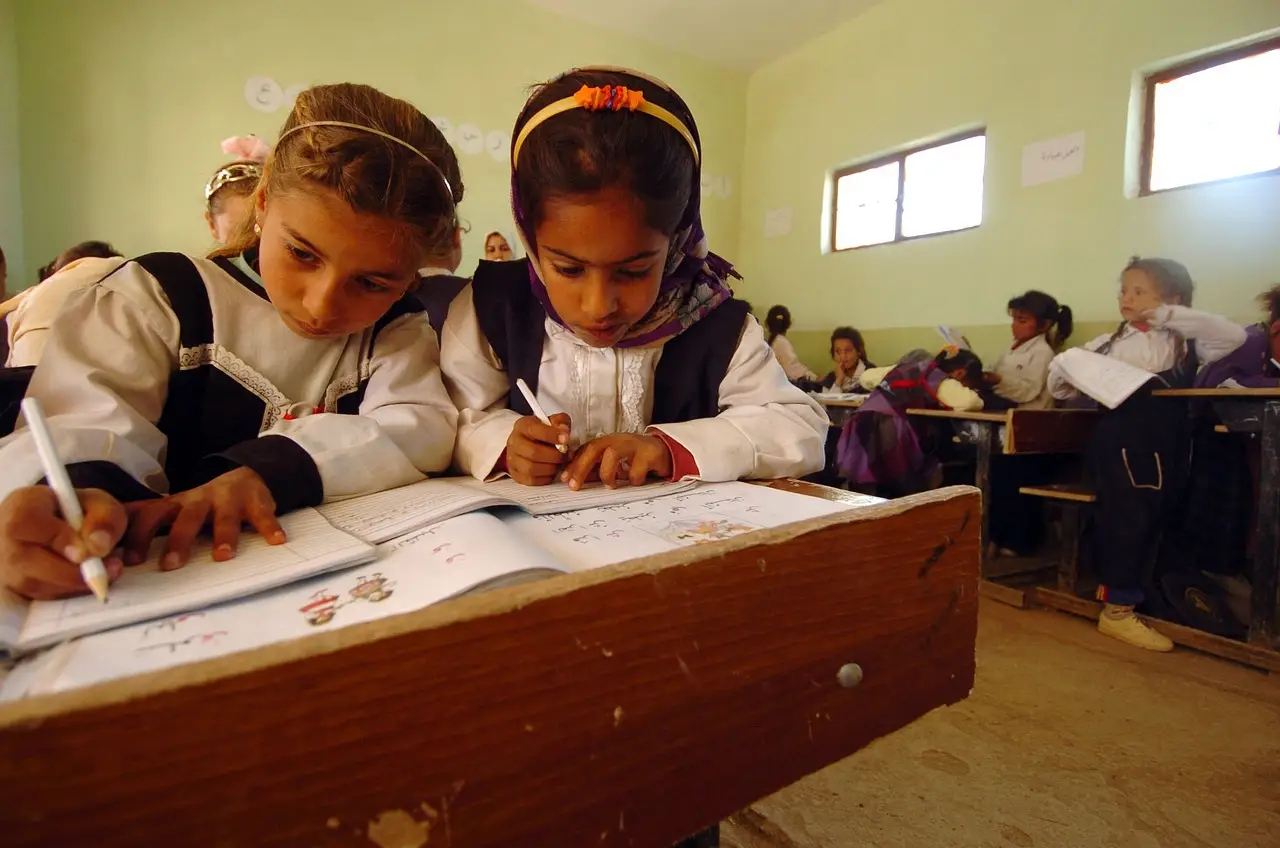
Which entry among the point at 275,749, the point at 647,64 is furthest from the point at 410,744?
the point at 647,64

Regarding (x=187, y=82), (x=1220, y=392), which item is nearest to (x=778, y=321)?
(x=1220, y=392)

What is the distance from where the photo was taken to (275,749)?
0.78ft

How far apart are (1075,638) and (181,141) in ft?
15.0

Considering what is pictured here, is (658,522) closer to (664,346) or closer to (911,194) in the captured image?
(664,346)

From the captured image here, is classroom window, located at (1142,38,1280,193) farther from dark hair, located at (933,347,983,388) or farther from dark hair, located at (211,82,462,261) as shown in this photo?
dark hair, located at (211,82,462,261)

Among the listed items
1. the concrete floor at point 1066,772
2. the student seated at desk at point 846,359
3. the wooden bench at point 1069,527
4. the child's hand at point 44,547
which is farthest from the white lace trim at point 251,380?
the student seated at desk at point 846,359

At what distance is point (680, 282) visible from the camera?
3.36 feet

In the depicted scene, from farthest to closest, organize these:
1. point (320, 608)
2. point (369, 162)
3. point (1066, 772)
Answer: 1. point (1066, 772)
2. point (369, 162)
3. point (320, 608)

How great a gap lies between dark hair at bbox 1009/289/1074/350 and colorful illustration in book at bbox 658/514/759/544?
11.6ft

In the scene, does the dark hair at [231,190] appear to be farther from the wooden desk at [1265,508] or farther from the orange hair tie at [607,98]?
the wooden desk at [1265,508]

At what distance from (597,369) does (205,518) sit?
0.59 m

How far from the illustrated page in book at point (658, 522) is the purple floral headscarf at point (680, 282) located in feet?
1.14

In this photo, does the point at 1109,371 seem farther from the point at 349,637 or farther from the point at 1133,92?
the point at 349,637

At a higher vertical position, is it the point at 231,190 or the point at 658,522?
the point at 231,190
